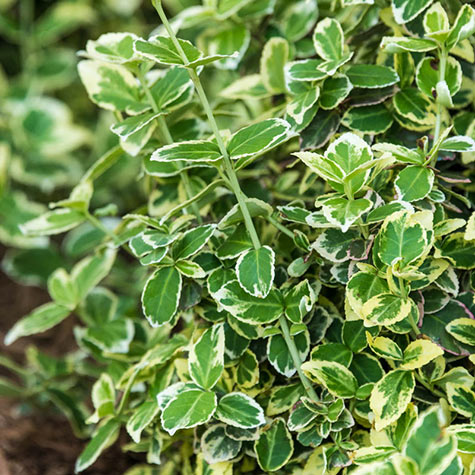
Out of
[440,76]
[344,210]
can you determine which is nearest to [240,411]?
[344,210]

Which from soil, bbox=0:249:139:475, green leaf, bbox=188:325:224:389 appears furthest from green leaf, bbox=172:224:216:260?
soil, bbox=0:249:139:475

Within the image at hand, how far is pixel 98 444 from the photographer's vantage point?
1.01 metres

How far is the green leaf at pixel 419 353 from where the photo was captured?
2.55ft

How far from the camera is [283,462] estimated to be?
86 centimetres

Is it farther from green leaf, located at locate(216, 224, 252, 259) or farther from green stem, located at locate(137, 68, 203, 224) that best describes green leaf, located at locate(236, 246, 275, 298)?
green stem, located at locate(137, 68, 203, 224)

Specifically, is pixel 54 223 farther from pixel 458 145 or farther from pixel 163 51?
pixel 458 145

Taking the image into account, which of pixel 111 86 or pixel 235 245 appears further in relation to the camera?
pixel 111 86

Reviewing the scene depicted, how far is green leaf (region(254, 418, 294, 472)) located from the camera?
0.86 metres

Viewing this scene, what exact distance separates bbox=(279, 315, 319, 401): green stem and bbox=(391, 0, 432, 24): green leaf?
445 millimetres

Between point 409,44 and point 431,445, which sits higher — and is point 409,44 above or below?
above

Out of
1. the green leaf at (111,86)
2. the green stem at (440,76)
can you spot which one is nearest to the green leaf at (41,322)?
the green leaf at (111,86)

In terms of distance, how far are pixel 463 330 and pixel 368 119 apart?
0.33 m

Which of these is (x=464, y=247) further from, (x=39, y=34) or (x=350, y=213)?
(x=39, y=34)

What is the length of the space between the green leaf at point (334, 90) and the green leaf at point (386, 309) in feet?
0.95
